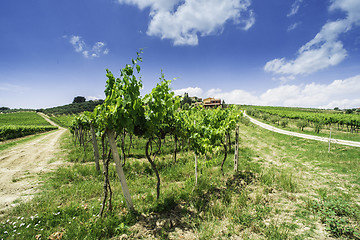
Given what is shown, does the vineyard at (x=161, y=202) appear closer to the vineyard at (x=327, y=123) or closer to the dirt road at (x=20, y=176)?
the dirt road at (x=20, y=176)

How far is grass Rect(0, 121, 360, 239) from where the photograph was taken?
351cm

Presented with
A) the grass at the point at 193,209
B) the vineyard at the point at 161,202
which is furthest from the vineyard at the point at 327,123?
the vineyard at the point at 161,202

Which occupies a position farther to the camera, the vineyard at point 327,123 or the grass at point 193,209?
the vineyard at point 327,123

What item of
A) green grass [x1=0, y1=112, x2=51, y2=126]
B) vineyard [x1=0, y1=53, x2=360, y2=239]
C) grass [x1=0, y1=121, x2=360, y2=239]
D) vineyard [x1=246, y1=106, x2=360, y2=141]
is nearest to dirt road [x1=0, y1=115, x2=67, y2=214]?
grass [x1=0, y1=121, x2=360, y2=239]

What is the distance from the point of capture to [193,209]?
4.45 m

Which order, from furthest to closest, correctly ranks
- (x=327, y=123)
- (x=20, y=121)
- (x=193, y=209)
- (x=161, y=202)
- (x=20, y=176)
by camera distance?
(x=20, y=121)
(x=327, y=123)
(x=20, y=176)
(x=161, y=202)
(x=193, y=209)

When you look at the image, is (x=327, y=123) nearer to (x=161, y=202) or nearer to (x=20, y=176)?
(x=161, y=202)

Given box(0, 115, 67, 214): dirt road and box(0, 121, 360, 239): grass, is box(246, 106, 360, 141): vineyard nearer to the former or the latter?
box(0, 121, 360, 239): grass

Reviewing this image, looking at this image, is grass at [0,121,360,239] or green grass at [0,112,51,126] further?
green grass at [0,112,51,126]

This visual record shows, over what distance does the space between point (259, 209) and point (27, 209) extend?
7.32m

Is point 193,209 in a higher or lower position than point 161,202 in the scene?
lower

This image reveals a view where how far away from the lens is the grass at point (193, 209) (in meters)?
3.51


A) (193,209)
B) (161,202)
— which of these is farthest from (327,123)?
(161,202)

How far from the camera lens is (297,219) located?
4.14m
